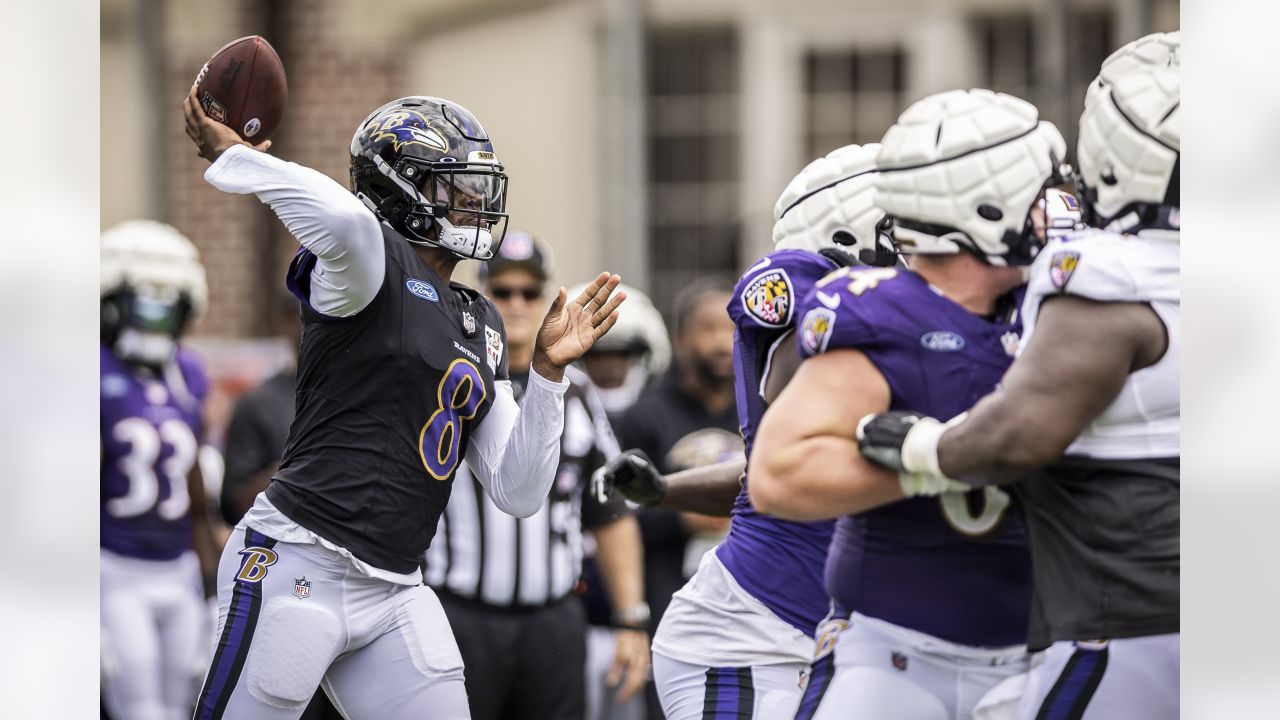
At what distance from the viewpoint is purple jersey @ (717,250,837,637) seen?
3.82m

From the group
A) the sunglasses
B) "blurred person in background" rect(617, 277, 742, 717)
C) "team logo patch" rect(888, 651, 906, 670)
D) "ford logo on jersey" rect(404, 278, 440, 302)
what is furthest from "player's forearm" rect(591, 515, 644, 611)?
"team logo patch" rect(888, 651, 906, 670)

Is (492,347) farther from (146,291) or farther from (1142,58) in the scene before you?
(146,291)

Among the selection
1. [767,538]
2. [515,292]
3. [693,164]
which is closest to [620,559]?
[515,292]

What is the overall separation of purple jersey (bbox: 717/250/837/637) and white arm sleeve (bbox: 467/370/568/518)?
42cm

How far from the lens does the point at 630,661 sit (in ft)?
19.6

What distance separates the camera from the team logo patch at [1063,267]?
9.60 ft

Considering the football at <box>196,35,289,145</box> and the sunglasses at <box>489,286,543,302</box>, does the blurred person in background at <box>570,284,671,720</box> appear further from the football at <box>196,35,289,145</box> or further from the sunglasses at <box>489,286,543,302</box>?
the football at <box>196,35,289,145</box>

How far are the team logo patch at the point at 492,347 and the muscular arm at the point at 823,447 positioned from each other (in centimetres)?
94

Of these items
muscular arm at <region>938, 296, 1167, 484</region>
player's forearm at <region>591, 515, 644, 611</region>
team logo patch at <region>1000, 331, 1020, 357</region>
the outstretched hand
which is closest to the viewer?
muscular arm at <region>938, 296, 1167, 484</region>

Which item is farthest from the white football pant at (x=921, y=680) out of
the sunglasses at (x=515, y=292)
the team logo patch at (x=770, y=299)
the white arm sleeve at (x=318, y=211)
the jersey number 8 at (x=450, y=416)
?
the sunglasses at (x=515, y=292)

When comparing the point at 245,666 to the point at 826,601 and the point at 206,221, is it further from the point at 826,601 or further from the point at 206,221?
the point at 206,221
